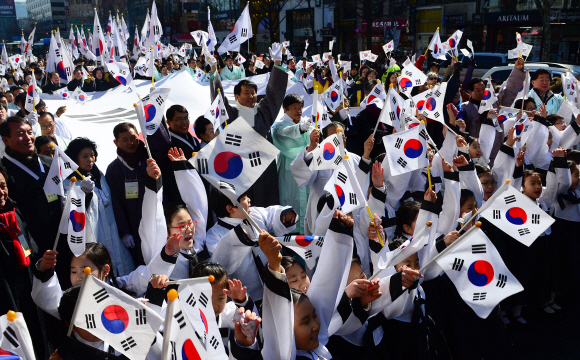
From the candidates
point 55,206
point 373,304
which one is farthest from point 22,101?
point 373,304

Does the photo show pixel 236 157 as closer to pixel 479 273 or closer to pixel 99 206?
pixel 99 206

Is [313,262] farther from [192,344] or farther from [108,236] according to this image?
[108,236]

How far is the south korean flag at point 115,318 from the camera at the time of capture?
1.95 m

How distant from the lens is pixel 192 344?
72.4 inches

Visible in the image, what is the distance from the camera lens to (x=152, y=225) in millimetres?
3084

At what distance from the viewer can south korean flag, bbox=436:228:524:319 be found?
8.41 feet

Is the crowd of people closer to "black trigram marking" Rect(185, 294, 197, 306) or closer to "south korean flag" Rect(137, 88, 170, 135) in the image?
"south korean flag" Rect(137, 88, 170, 135)

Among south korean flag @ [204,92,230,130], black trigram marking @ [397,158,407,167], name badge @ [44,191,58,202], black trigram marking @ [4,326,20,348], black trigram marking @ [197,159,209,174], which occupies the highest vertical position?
south korean flag @ [204,92,230,130]

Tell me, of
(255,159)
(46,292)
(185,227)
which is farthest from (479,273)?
(46,292)

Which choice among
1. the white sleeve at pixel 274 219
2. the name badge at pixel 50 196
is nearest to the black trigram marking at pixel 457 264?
the white sleeve at pixel 274 219

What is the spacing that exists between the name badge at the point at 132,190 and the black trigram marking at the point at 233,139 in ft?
3.91

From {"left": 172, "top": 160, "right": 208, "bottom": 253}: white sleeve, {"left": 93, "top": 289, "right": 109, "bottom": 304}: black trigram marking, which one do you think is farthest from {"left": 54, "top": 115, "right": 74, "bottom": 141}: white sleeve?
{"left": 93, "top": 289, "right": 109, "bottom": 304}: black trigram marking

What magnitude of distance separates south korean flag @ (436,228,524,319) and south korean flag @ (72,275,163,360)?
4.97 ft

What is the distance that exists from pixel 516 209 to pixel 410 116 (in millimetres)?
2457
